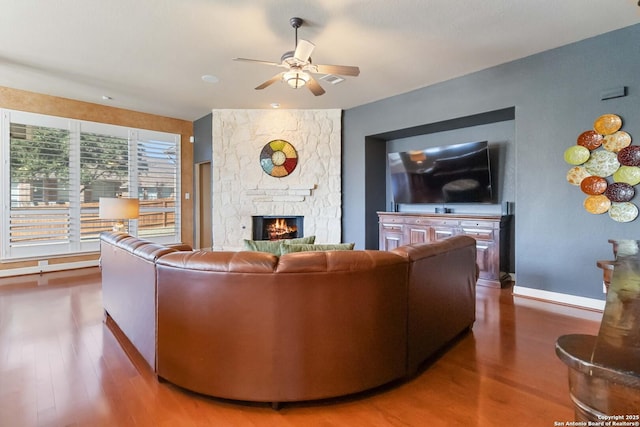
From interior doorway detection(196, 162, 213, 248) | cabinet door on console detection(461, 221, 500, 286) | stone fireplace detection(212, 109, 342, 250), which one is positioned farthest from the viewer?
interior doorway detection(196, 162, 213, 248)

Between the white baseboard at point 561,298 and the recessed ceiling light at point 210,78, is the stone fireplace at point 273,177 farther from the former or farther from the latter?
the white baseboard at point 561,298

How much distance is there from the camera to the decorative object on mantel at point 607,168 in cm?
313

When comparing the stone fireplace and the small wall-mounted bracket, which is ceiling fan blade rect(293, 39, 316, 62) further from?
the small wall-mounted bracket

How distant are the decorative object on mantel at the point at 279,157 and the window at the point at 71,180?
2374 mm

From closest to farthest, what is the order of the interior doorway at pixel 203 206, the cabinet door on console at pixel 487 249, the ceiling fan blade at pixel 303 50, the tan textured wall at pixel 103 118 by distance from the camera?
the ceiling fan blade at pixel 303 50
the cabinet door on console at pixel 487 249
the tan textured wall at pixel 103 118
the interior doorway at pixel 203 206

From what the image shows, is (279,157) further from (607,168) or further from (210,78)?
(607,168)

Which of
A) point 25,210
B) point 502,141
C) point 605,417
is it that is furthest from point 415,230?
point 25,210

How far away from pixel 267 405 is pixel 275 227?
4441 mm

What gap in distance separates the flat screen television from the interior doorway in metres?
4.10

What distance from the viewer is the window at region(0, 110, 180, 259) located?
15.9ft

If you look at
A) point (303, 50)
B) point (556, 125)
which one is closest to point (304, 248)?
point (303, 50)

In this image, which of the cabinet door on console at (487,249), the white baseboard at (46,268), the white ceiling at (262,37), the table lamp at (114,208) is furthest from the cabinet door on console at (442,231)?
the white baseboard at (46,268)

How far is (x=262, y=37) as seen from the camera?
3.31 m

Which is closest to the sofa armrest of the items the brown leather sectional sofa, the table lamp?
the brown leather sectional sofa
